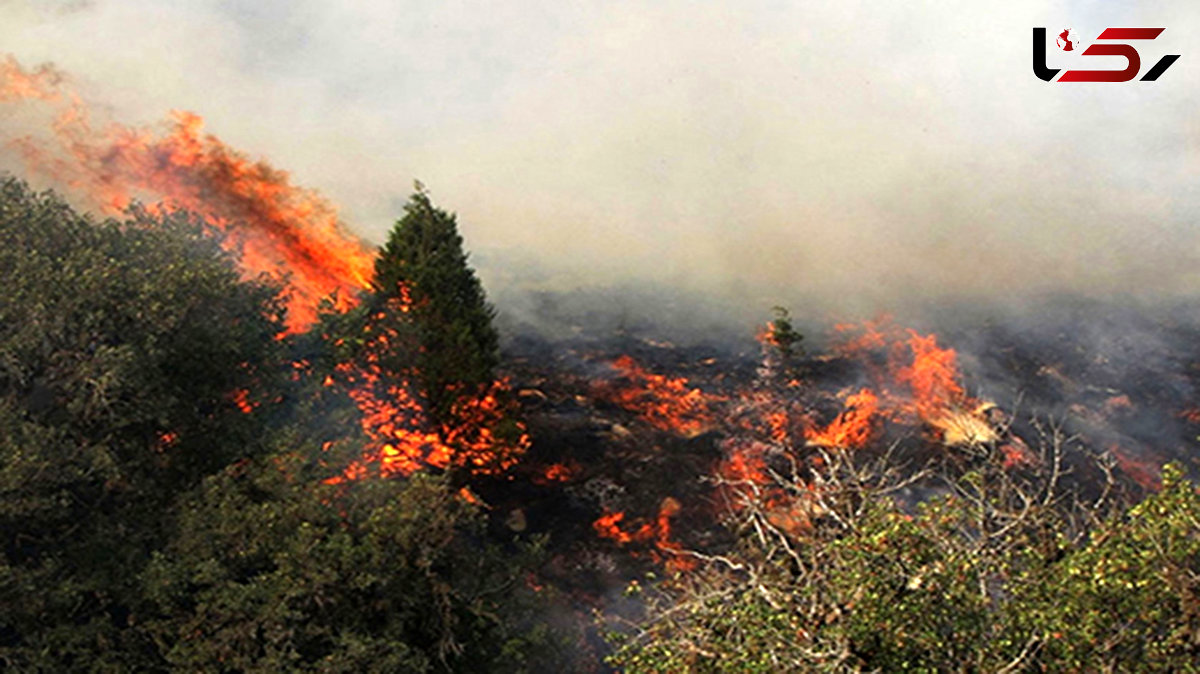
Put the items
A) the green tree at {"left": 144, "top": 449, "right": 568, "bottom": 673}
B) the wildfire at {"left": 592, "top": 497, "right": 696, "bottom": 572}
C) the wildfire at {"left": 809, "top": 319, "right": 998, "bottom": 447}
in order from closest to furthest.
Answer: the green tree at {"left": 144, "top": 449, "right": 568, "bottom": 673}, the wildfire at {"left": 592, "top": 497, "right": 696, "bottom": 572}, the wildfire at {"left": 809, "top": 319, "right": 998, "bottom": 447}

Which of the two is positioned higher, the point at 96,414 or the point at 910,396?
the point at 96,414

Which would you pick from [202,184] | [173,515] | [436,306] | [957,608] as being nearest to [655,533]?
[436,306]

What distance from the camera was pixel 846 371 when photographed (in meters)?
56.8

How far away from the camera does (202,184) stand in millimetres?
55875

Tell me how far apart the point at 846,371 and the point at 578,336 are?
822 inches

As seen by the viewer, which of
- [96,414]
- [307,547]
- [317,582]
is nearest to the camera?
[317,582]

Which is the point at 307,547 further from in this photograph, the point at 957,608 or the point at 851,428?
the point at 851,428

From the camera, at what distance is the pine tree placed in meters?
41.2

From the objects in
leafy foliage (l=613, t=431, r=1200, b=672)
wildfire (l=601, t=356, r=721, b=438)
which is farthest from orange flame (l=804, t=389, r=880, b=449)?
leafy foliage (l=613, t=431, r=1200, b=672)

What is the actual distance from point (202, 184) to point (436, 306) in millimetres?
26234

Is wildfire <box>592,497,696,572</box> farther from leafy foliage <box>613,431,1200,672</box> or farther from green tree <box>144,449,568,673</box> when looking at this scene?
leafy foliage <box>613,431,1200,672</box>

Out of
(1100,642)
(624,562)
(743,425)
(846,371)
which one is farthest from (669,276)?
(1100,642)

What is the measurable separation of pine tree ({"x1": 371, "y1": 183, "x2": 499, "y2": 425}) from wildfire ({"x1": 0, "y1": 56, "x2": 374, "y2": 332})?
10.8 metres

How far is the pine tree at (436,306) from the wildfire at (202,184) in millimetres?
10769
